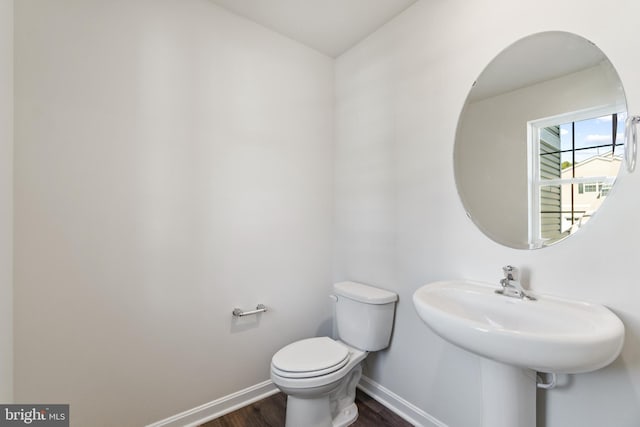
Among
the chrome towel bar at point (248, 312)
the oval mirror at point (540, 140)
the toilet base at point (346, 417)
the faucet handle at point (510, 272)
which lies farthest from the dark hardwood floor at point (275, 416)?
the oval mirror at point (540, 140)

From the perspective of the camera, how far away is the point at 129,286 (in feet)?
4.78

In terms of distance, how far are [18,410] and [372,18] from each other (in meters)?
2.66

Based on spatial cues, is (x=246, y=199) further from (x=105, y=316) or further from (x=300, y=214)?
(x=105, y=316)

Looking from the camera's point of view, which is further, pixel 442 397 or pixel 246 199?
pixel 246 199

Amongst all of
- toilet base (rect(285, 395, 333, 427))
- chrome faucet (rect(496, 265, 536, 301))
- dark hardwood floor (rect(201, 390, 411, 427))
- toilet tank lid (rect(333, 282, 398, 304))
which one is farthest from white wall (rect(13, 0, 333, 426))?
chrome faucet (rect(496, 265, 536, 301))

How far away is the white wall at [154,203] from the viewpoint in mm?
1259

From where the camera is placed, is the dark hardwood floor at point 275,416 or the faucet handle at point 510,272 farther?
the dark hardwood floor at point 275,416

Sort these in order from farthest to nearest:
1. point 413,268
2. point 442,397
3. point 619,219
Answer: point 413,268, point 442,397, point 619,219

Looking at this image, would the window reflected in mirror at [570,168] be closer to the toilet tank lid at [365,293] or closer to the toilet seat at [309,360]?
the toilet tank lid at [365,293]

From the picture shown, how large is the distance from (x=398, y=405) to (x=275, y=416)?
752mm

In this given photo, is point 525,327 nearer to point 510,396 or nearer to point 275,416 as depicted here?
point 510,396

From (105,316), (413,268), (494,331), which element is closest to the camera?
(494,331)

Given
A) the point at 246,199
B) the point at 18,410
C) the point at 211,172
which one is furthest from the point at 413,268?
the point at 18,410

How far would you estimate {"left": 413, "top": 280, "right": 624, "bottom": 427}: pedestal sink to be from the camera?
81 centimetres
